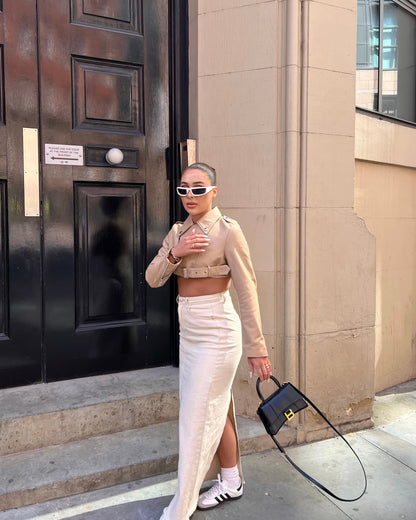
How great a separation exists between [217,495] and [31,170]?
2.47 m

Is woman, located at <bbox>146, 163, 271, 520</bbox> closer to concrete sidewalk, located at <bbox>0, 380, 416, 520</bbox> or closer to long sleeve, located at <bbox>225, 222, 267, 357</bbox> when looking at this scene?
long sleeve, located at <bbox>225, 222, 267, 357</bbox>

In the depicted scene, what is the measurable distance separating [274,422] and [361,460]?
3.93 ft

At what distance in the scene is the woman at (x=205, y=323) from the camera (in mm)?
2529

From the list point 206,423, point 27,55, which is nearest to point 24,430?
point 206,423

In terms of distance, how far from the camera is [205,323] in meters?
2.57

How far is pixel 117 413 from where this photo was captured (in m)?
3.34

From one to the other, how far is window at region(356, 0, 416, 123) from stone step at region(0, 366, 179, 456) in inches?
124

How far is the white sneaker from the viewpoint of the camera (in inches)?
110

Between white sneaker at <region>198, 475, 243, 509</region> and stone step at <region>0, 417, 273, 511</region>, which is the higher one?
stone step at <region>0, 417, 273, 511</region>

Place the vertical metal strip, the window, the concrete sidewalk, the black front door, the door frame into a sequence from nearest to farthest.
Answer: the concrete sidewalk
the black front door
the door frame
the window
the vertical metal strip

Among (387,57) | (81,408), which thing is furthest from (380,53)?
(81,408)

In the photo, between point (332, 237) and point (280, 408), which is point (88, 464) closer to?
point (280, 408)

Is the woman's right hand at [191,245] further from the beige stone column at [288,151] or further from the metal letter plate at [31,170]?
the metal letter plate at [31,170]

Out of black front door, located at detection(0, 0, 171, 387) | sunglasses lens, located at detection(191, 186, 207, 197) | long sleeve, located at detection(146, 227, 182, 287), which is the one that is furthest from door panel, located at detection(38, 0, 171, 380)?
sunglasses lens, located at detection(191, 186, 207, 197)
